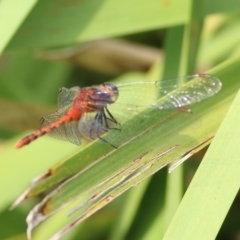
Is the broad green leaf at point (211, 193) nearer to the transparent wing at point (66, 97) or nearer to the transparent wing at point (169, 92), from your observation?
the transparent wing at point (169, 92)

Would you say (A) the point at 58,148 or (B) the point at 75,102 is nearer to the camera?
(B) the point at 75,102

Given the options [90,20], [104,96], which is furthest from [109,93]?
[90,20]

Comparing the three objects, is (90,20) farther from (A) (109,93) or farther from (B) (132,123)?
(B) (132,123)

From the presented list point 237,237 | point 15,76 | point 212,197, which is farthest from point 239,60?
point 15,76

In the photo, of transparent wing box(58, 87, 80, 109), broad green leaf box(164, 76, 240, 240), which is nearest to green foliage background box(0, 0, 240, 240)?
broad green leaf box(164, 76, 240, 240)

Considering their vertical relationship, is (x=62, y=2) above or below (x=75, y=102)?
above

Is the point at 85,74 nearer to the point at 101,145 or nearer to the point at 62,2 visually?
the point at 62,2
